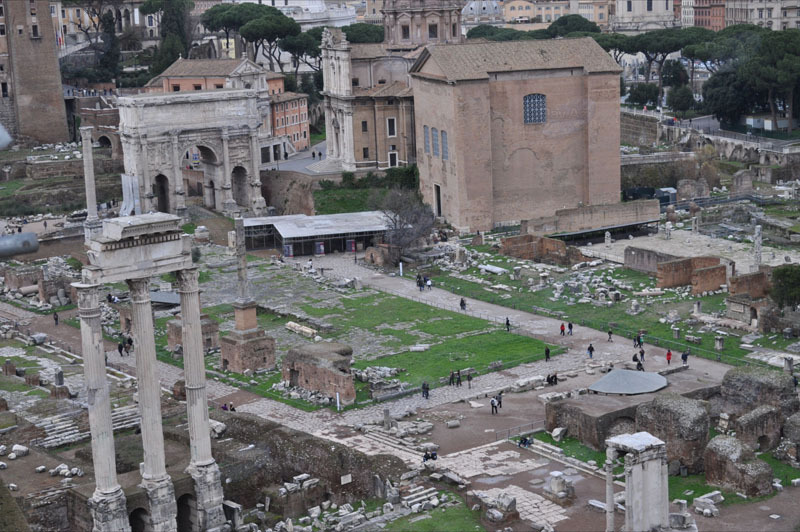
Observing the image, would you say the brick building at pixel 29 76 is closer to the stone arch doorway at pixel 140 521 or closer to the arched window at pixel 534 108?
the arched window at pixel 534 108

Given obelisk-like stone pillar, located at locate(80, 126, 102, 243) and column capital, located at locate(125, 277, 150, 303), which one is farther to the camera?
obelisk-like stone pillar, located at locate(80, 126, 102, 243)

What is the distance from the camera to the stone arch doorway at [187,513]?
116 feet

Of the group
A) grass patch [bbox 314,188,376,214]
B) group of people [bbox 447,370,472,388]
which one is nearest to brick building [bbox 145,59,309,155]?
grass patch [bbox 314,188,376,214]

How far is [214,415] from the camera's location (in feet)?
141

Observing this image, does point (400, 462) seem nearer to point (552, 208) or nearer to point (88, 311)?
point (88, 311)

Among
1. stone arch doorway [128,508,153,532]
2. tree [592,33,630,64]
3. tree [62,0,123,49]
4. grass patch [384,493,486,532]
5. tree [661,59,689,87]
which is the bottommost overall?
grass patch [384,493,486,532]

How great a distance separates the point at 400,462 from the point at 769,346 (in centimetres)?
1706

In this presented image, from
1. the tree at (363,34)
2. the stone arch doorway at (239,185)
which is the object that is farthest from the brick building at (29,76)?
the tree at (363,34)

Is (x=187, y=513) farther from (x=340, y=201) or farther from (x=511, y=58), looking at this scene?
(x=340, y=201)

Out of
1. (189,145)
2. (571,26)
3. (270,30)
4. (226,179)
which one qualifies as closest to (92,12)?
(270,30)

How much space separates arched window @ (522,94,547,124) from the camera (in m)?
72.7

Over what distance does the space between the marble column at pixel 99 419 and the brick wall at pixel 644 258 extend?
3244 centimetres

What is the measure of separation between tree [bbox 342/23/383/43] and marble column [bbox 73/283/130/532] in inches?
3407

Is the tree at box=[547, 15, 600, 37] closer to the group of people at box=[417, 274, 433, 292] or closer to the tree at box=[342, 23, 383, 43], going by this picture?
the tree at box=[342, 23, 383, 43]
